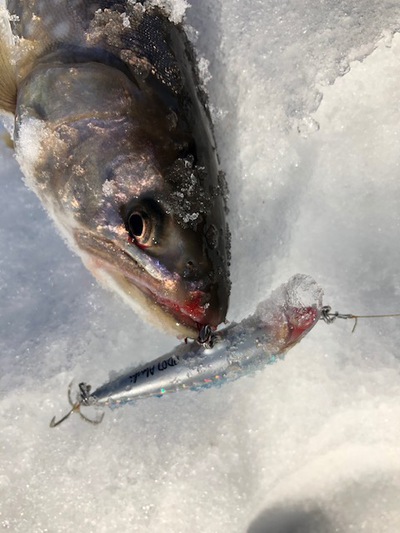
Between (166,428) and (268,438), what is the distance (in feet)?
1.70

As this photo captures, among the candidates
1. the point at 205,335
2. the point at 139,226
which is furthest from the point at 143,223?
the point at 205,335

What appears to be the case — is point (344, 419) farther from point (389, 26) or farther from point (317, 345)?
point (389, 26)

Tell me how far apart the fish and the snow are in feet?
1.56

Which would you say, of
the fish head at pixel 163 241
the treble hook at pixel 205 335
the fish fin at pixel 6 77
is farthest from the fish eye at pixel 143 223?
the fish fin at pixel 6 77

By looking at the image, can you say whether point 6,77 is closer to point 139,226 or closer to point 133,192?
point 133,192

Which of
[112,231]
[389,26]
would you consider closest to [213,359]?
[112,231]

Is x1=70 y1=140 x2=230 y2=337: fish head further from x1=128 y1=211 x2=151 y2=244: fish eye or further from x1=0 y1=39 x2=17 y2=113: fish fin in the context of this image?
x1=0 y1=39 x2=17 y2=113: fish fin

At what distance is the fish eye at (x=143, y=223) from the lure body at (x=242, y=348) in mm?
475

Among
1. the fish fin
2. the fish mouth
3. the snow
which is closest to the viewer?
the fish mouth

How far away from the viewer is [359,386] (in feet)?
8.92

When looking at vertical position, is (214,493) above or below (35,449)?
below

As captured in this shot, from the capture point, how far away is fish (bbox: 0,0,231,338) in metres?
2.14

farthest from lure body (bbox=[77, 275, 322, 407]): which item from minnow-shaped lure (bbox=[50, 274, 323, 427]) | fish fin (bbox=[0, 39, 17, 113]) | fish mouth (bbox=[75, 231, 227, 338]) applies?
fish fin (bbox=[0, 39, 17, 113])

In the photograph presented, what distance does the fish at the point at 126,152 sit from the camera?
214 cm
